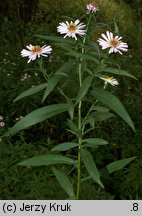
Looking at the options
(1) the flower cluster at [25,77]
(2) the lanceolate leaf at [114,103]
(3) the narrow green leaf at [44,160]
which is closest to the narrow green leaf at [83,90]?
(2) the lanceolate leaf at [114,103]

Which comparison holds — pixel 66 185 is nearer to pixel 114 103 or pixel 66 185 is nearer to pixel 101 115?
pixel 101 115

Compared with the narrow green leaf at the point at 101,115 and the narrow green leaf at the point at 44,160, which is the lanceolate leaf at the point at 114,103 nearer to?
the narrow green leaf at the point at 101,115

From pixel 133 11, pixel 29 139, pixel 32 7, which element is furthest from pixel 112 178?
pixel 133 11

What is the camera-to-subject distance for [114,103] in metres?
1.76

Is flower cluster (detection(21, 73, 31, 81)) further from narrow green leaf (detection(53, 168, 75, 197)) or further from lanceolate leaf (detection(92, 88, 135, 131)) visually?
lanceolate leaf (detection(92, 88, 135, 131))

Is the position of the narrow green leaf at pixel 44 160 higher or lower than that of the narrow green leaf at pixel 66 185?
higher

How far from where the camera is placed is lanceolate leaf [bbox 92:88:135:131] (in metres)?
1.73

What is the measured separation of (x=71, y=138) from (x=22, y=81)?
702 millimetres

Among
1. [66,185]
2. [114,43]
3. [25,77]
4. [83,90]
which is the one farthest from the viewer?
[25,77]

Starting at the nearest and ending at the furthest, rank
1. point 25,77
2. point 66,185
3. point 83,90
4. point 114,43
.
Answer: point 83,90
point 114,43
point 66,185
point 25,77

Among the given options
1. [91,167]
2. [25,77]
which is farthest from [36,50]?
[25,77]

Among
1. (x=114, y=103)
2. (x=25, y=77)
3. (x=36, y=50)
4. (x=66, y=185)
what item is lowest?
(x=66, y=185)

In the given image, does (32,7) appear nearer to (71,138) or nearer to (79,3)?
(79,3)

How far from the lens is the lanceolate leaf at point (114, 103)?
68.0 inches
